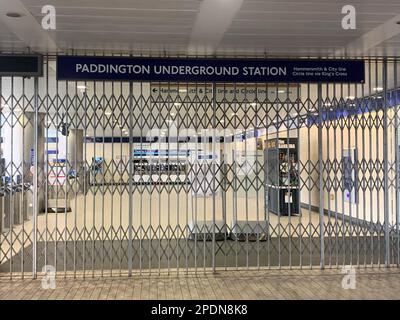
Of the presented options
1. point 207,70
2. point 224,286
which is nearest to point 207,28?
point 207,70

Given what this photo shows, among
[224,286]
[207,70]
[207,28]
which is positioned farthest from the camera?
[207,70]

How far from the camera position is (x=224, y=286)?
16.5ft

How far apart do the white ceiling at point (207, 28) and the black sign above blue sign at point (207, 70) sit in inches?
5.2

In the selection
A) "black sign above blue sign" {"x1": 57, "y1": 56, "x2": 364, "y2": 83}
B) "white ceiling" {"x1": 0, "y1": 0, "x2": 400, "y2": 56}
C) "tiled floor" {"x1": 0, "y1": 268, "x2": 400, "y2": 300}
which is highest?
"white ceiling" {"x1": 0, "y1": 0, "x2": 400, "y2": 56}

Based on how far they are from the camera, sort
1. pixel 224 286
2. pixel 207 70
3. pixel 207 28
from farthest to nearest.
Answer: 1. pixel 207 70
2. pixel 224 286
3. pixel 207 28

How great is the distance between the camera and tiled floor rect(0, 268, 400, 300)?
465cm

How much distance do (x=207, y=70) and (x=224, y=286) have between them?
265cm

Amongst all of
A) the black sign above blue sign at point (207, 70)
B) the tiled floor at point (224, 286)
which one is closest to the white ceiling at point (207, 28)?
the black sign above blue sign at point (207, 70)

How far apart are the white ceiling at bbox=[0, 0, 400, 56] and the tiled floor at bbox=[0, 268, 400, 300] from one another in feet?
9.23

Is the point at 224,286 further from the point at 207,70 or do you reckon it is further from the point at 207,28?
the point at 207,28

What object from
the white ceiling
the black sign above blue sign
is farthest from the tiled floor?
the white ceiling

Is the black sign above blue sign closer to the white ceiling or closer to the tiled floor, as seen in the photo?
the white ceiling
